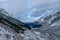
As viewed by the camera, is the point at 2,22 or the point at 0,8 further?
the point at 0,8

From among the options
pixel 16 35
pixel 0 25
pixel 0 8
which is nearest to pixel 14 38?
pixel 16 35

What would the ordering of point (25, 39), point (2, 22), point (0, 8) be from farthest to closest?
point (0, 8), point (25, 39), point (2, 22)

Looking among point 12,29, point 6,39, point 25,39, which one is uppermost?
point 25,39

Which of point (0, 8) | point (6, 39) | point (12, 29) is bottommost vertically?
point (6, 39)

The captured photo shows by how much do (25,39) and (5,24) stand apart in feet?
42.4

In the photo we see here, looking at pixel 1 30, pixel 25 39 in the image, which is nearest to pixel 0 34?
pixel 1 30

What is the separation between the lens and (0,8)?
64.0 meters

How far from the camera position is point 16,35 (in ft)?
155

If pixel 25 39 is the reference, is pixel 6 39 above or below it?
below

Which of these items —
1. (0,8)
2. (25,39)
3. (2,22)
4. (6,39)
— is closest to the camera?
(6,39)

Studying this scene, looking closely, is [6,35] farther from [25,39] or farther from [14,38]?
[25,39]

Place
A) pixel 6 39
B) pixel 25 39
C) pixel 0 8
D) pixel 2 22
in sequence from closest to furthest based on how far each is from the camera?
pixel 6 39, pixel 2 22, pixel 25 39, pixel 0 8

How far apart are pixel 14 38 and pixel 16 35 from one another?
891mm

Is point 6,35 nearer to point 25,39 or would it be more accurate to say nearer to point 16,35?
point 16,35
